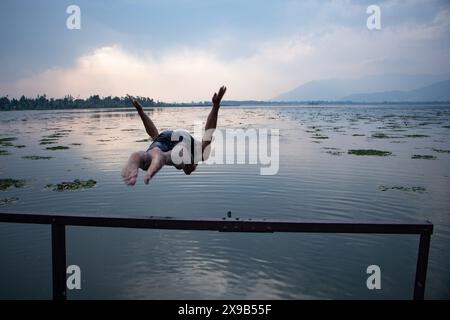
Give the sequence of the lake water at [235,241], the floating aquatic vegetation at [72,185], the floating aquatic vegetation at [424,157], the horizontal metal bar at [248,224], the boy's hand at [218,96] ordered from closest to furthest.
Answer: the horizontal metal bar at [248,224] < the boy's hand at [218,96] < the lake water at [235,241] < the floating aquatic vegetation at [72,185] < the floating aquatic vegetation at [424,157]

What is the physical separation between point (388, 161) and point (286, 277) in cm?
1426

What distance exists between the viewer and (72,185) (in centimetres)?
1383

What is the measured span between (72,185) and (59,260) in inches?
444

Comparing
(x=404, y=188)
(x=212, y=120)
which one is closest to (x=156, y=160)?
(x=212, y=120)

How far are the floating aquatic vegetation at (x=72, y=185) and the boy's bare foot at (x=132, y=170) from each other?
1123 cm

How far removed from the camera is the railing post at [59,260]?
340cm

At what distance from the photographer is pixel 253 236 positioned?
9219 mm

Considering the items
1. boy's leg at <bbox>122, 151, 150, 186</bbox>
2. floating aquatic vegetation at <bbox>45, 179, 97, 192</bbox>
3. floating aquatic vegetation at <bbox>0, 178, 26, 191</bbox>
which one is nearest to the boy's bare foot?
boy's leg at <bbox>122, 151, 150, 186</bbox>

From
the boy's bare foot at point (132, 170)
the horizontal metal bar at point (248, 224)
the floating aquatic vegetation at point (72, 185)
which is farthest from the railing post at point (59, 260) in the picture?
the floating aquatic vegetation at point (72, 185)

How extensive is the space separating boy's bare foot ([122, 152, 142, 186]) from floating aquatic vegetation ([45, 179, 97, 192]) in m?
11.2

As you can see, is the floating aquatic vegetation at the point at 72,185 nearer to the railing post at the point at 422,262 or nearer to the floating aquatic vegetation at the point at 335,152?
the railing post at the point at 422,262

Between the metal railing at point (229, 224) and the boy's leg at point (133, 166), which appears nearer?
the metal railing at point (229, 224)

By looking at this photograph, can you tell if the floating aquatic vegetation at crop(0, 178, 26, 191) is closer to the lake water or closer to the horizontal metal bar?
the lake water

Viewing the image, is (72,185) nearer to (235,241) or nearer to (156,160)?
(235,241)
